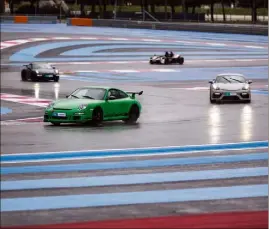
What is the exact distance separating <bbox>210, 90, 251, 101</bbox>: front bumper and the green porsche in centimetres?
724

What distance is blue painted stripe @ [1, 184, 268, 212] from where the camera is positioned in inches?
520

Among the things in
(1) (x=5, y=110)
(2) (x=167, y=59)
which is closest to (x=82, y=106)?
(1) (x=5, y=110)

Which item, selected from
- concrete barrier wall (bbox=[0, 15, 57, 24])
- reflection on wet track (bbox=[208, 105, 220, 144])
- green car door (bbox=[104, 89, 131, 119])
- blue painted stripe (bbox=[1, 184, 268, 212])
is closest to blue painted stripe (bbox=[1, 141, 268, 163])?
reflection on wet track (bbox=[208, 105, 220, 144])

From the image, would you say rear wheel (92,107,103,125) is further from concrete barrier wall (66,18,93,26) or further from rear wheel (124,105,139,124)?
concrete barrier wall (66,18,93,26)

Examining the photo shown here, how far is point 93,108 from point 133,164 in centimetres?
847

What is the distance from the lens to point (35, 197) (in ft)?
45.4

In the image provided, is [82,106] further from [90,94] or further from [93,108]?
[90,94]

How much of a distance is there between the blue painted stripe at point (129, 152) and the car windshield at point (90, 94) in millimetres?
6420

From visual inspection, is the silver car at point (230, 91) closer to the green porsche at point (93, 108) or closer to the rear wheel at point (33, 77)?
the green porsche at point (93, 108)

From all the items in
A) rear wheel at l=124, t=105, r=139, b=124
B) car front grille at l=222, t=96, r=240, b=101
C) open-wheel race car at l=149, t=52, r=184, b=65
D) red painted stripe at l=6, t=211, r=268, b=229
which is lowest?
open-wheel race car at l=149, t=52, r=184, b=65

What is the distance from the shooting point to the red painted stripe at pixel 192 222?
1117cm

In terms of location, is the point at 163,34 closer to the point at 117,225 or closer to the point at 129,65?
the point at 129,65

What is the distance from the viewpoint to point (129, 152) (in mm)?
19703

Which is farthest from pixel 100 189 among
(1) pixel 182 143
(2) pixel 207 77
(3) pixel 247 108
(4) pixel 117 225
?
(2) pixel 207 77
